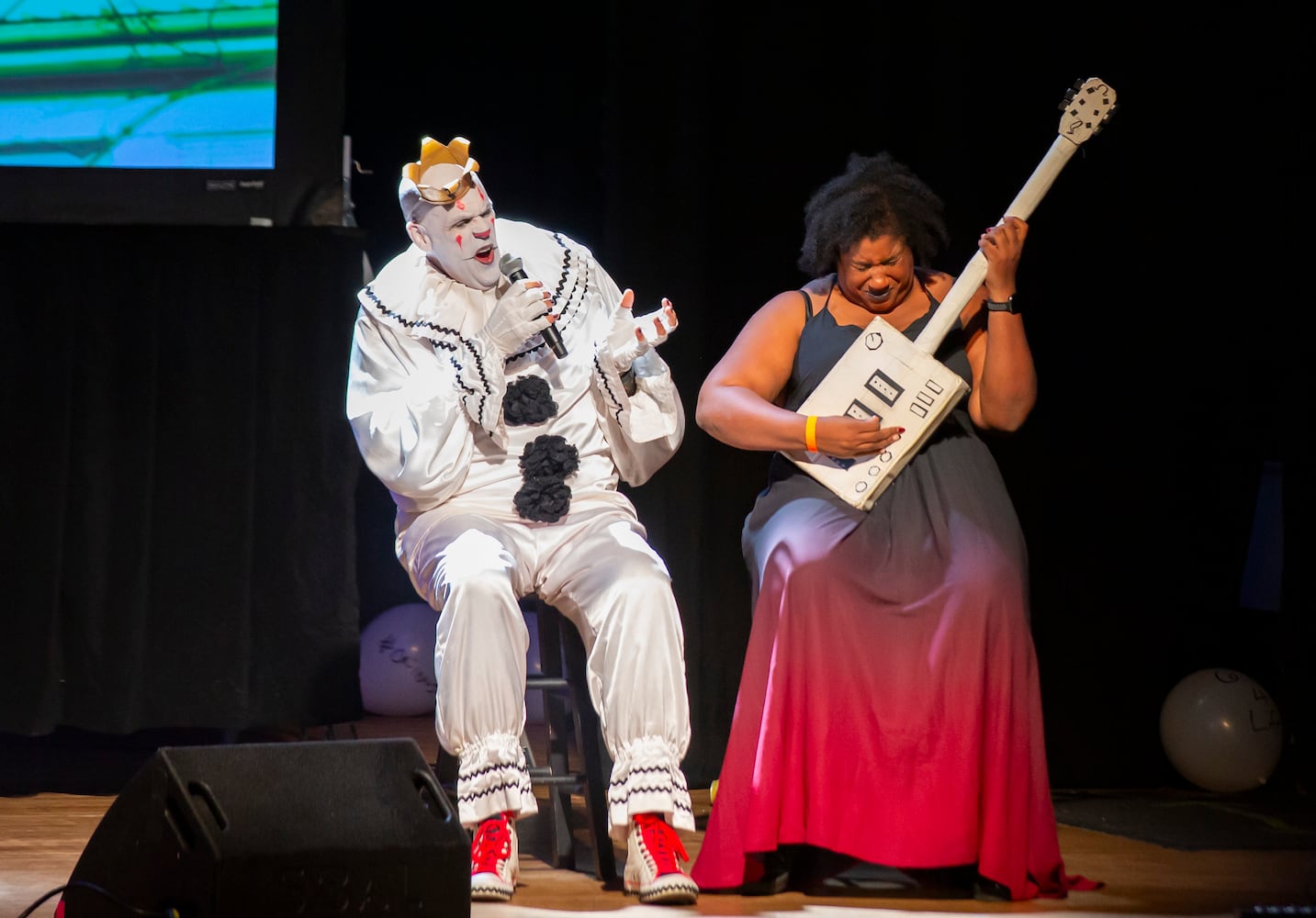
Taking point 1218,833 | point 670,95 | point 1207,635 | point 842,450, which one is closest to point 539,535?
point 842,450

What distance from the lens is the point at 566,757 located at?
3.11 metres

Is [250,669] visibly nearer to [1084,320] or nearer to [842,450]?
[842,450]

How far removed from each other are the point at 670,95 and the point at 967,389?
1276mm

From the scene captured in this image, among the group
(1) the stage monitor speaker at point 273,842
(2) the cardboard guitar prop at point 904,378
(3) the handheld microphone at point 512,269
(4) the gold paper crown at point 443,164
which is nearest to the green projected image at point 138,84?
(4) the gold paper crown at point 443,164

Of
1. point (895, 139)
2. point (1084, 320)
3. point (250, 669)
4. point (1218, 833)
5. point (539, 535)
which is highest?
point (895, 139)

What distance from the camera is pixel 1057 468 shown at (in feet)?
12.7

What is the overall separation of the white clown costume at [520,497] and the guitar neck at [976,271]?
1.65 ft

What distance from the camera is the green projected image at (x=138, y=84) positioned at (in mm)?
3680

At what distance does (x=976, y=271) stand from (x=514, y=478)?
963 mm

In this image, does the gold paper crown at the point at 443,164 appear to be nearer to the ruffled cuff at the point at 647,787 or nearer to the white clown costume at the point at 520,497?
the white clown costume at the point at 520,497

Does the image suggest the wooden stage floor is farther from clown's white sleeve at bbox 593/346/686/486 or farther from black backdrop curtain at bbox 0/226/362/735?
clown's white sleeve at bbox 593/346/686/486

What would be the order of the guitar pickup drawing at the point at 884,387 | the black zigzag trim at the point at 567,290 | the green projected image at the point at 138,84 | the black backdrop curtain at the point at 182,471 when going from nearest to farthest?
the guitar pickup drawing at the point at 884,387, the black zigzag trim at the point at 567,290, the black backdrop curtain at the point at 182,471, the green projected image at the point at 138,84

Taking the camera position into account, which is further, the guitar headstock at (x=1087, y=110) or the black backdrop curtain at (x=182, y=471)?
the black backdrop curtain at (x=182, y=471)

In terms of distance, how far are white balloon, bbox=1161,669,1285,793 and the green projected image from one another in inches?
101
